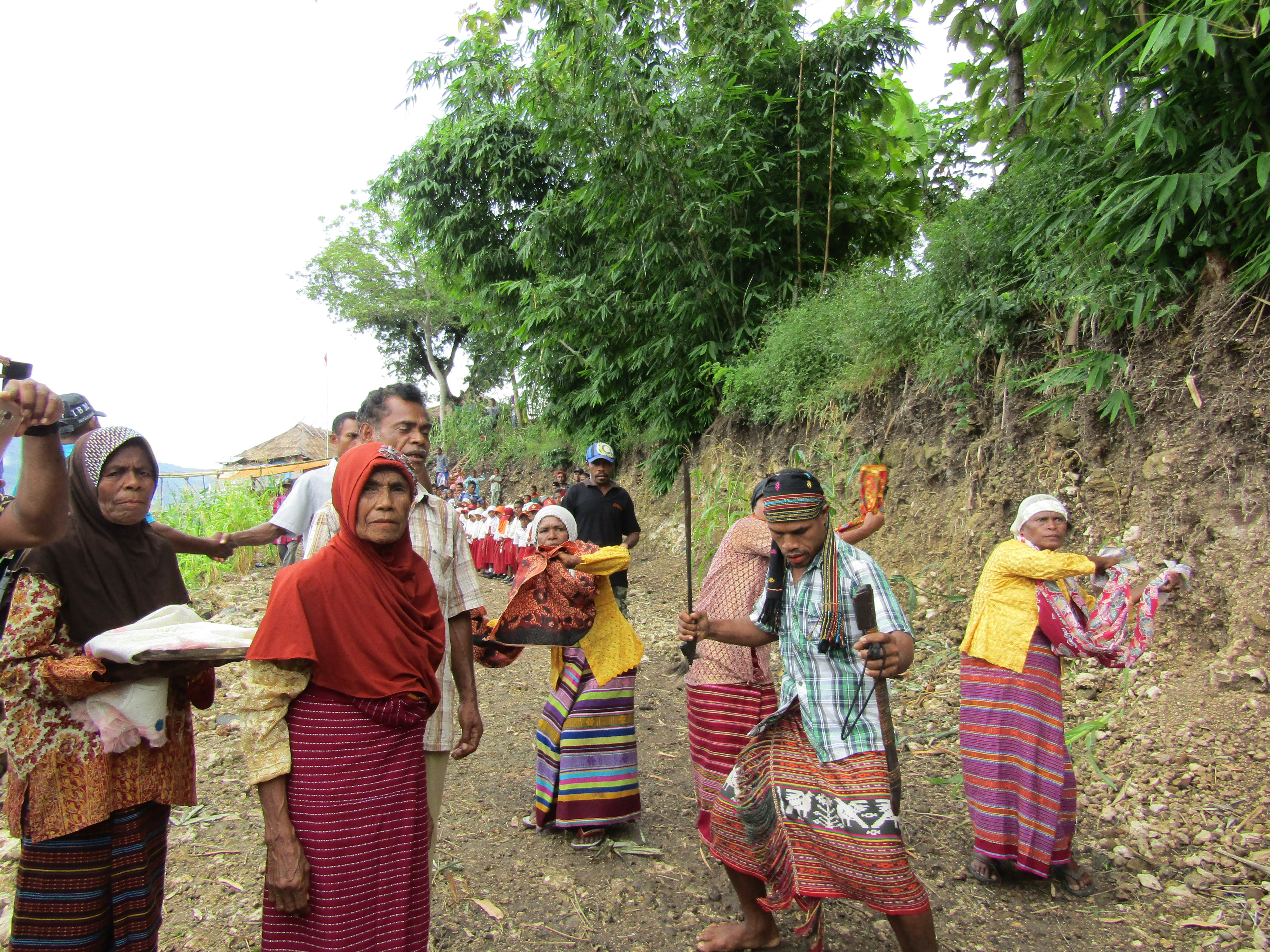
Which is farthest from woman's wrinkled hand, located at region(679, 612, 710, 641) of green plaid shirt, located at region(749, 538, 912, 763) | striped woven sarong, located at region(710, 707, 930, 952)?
striped woven sarong, located at region(710, 707, 930, 952)

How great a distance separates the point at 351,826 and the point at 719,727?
1776 mm

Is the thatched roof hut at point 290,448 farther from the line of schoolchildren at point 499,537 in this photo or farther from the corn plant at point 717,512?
the corn plant at point 717,512

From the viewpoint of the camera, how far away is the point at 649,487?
43.4ft

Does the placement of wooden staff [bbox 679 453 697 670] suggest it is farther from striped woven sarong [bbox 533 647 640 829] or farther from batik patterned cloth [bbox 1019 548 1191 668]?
batik patterned cloth [bbox 1019 548 1191 668]

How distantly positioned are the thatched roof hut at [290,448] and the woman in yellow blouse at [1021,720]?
34.7 metres

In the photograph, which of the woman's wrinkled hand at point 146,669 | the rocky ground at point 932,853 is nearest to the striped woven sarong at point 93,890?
the woman's wrinkled hand at point 146,669

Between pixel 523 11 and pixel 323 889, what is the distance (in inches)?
437

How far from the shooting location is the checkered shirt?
9.33 feet

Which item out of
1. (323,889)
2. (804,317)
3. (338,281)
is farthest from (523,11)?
(338,281)

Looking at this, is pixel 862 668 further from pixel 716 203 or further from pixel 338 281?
pixel 338 281

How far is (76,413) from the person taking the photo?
3086 mm

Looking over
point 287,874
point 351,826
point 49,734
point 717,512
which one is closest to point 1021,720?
point 351,826

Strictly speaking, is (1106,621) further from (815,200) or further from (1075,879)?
(815,200)

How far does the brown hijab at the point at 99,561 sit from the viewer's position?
7.53 feet
